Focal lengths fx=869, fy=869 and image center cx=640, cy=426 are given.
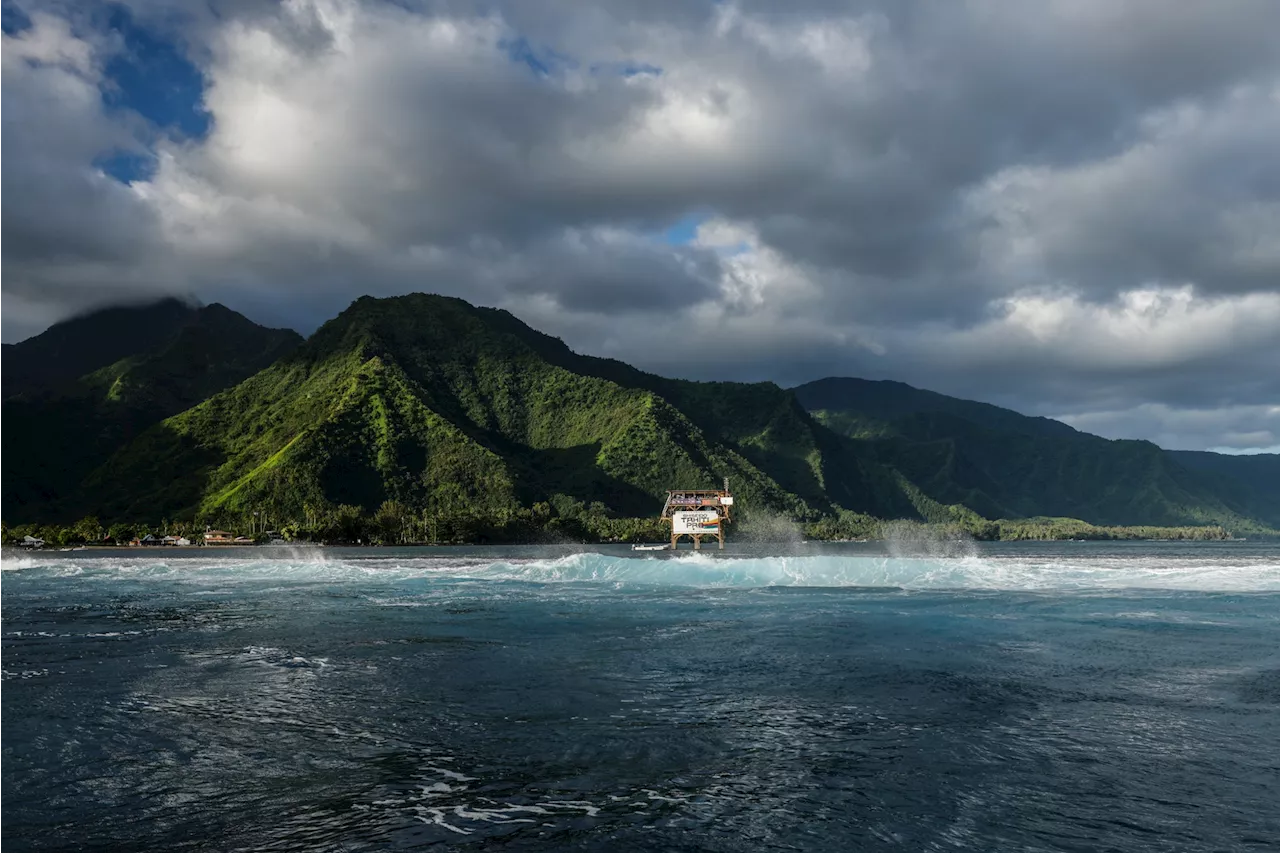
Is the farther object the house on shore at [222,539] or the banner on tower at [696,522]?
the house on shore at [222,539]

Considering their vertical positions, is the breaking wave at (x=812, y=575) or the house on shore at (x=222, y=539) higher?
the breaking wave at (x=812, y=575)

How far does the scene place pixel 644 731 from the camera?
14.5 meters

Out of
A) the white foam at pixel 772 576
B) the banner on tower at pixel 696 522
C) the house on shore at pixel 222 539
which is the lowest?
the house on shore at pixel 222 539

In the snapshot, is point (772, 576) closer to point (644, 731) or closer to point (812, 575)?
point (812, 575)

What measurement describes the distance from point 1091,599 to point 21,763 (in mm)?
38595

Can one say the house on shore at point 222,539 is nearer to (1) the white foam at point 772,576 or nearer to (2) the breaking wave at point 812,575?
(2) the breaking wave at point 812,575

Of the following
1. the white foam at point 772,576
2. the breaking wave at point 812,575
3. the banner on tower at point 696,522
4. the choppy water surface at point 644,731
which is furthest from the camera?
the banner on tower at point 696,522

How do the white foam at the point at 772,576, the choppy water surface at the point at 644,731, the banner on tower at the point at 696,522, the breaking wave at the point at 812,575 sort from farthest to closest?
the banner on tower at the point at 696,522
the breaking wave at the point at 812,575
the white foam at the point at 772,576
the choppy water surface at the point at 644,731

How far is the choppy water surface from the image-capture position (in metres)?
10.1

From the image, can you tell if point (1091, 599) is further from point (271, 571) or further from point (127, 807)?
point (271, 571)

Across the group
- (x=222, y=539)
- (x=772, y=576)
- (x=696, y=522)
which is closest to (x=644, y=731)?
(x=772, y=576)

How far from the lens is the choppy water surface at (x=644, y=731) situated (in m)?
10.1

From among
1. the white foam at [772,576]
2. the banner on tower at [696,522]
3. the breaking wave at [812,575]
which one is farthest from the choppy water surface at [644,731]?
the banner on tower at [696,522]

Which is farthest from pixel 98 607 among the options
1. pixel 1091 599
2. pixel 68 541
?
pixel 68 541
